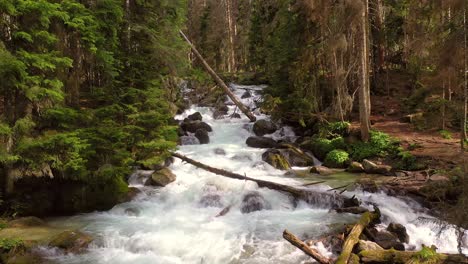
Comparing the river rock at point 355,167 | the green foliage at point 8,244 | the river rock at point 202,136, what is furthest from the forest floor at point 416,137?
the green foliage at point 8,244

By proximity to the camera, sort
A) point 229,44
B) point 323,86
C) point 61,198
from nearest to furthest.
Result: point 61,198
point 323,86
point 229,44

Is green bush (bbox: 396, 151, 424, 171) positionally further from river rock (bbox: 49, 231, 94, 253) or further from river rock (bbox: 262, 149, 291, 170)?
river rock (bbox: 49, 231, 94, 253)

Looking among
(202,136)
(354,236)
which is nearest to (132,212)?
(354,236)

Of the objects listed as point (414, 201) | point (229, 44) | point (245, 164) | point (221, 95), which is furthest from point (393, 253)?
point (229, 44)

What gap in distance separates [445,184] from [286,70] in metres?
12.5

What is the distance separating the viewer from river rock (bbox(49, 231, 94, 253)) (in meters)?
8.71

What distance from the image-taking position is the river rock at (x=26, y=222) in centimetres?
967

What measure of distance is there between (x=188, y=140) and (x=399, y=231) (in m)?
12.7

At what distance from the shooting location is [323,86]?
70.7 feet

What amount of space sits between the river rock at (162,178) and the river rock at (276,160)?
432cm

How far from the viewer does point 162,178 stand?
13812 millimetres

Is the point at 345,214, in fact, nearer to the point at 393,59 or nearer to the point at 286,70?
the point at 286,70

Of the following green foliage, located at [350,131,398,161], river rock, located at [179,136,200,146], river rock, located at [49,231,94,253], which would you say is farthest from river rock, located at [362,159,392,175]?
river rock, located at [49,231,94,253]

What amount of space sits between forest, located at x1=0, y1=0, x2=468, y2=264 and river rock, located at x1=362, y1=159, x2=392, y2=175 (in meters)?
0.05
